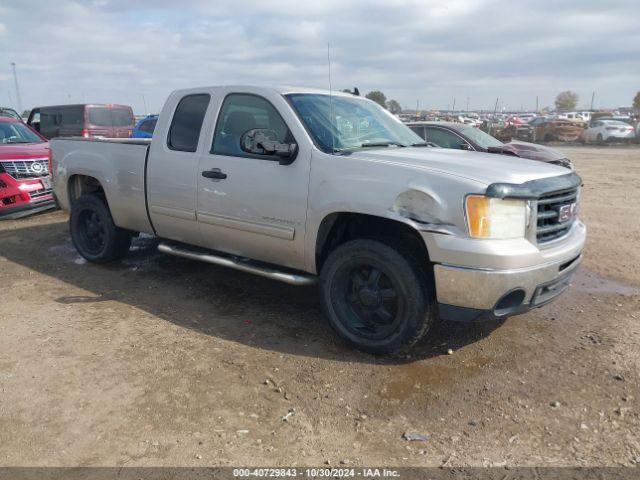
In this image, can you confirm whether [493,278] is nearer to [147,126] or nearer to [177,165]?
[177,165]

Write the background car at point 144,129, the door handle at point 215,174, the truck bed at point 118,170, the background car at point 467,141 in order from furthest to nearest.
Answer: the background car at point 144,129 < the background car at point 467,141 < the truck bed at point 118,170 < the door handle at point 215,174

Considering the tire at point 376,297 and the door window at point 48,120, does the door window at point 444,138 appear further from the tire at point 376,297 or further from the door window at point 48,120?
the door window at point 48,120

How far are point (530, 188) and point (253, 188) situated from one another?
6.81ft

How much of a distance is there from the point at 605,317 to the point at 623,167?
15298 millimetres

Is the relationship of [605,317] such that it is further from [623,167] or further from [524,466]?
[623,167]

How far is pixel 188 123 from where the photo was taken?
4883 mm

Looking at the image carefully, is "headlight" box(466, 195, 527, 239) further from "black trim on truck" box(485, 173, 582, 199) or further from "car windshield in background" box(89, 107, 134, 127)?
"car windshield in background" box(89, 107, 134, 127)

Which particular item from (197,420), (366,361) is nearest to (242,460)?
(197,420)

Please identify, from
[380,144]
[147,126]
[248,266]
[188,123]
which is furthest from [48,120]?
[380,144]

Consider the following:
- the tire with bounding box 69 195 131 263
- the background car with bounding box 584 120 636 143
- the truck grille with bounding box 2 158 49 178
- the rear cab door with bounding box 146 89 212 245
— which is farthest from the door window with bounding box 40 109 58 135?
the background car with bounding box 584 120 636 143

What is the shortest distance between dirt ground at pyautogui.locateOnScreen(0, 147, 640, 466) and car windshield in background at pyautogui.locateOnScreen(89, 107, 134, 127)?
9637 mm

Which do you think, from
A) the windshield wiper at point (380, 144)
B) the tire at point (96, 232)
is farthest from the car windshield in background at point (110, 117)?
the windshield wiper at point (380, 144)

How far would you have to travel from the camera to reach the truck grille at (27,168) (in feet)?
27.4

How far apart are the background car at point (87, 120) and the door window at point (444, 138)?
8691mm
